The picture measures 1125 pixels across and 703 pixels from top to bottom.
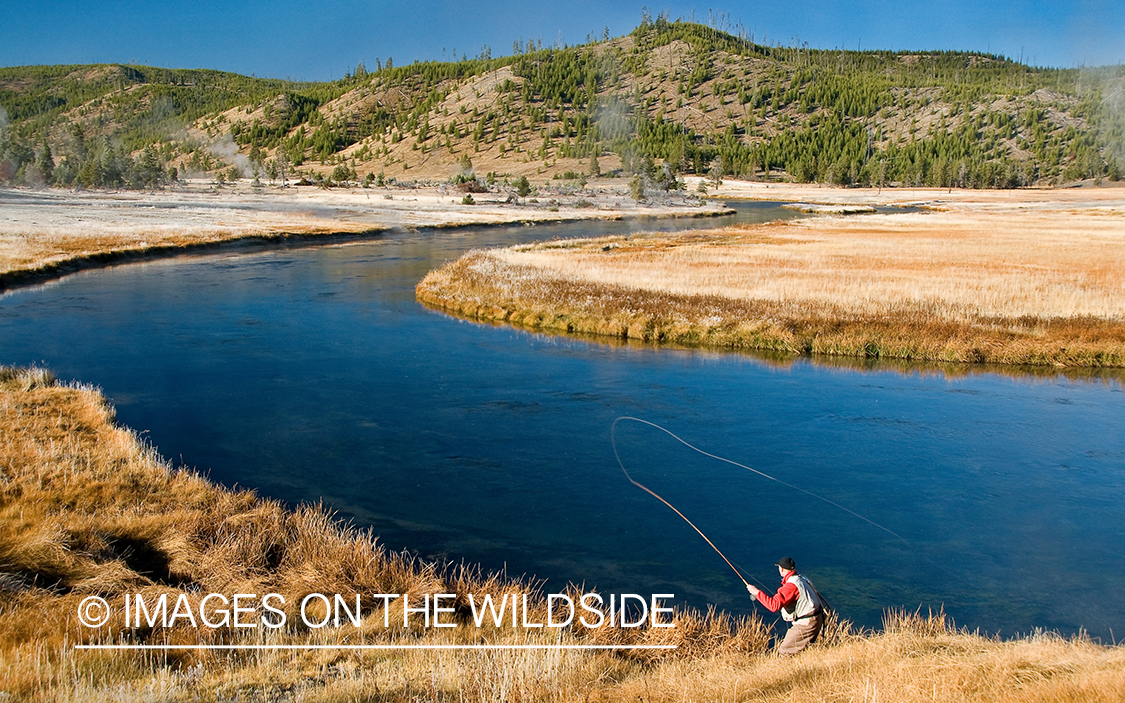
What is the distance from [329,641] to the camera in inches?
280

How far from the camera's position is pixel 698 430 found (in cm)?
1561

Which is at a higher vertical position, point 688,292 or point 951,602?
point 688,292

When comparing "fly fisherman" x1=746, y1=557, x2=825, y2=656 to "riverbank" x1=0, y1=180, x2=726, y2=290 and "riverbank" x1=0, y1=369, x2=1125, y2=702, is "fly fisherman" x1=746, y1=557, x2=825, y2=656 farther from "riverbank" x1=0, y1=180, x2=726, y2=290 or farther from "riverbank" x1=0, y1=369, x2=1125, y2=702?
"riverbank" x1=0, y1=180, x2=726, y2=290

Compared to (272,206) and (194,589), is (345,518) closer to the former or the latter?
(194,589)

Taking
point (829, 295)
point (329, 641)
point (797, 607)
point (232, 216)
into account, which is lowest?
point (329, 641)

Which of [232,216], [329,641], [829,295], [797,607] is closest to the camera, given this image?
[329,641]

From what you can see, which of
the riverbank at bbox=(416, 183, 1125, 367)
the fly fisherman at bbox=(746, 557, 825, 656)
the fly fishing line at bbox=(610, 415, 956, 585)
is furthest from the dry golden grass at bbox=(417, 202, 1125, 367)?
the fly fisherman at bbox=(746, 557, 825, 656)

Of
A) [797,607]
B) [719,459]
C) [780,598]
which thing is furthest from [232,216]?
[797,607]

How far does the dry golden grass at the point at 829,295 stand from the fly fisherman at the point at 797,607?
641 inches

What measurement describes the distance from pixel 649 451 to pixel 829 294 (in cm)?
1700

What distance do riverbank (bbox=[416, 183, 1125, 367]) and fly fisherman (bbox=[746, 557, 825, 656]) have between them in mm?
16227

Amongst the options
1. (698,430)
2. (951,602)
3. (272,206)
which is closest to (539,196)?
(272,206)

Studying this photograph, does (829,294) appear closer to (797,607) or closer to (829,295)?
(829,295)

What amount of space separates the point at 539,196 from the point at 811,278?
80.0m
